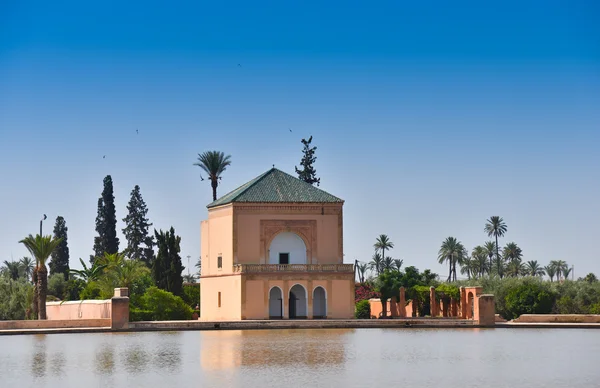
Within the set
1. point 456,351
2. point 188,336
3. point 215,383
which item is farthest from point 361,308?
point 215,383

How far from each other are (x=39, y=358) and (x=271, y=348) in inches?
280

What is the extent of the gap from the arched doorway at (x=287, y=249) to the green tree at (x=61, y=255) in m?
24.5

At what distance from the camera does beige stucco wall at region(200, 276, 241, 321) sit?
5094 centimetres

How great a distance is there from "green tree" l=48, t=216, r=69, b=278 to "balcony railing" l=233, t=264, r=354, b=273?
25.1 metres

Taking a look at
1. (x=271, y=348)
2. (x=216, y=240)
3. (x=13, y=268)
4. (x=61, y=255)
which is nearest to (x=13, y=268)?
(x=13, y=268)

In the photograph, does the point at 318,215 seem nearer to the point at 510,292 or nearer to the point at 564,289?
the point at 510,292

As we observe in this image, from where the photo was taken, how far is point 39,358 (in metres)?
27.5

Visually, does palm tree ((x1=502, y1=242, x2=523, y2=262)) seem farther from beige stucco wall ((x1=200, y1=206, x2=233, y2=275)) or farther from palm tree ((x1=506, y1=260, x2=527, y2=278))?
beige stucco wall ((x1=200, y1=206, x2=233, y2=275))

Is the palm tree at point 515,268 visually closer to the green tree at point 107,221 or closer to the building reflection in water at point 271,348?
the green tree at point 107,221

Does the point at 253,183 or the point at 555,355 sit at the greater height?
the point at 253,183

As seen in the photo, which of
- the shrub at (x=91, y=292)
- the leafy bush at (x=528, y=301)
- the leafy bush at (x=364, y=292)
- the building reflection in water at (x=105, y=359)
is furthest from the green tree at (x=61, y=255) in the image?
the building reflection in water at (x=105, y=359)

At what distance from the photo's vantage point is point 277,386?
20.0 m

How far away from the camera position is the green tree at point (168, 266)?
57125 mm

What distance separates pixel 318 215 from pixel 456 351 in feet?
79.8
